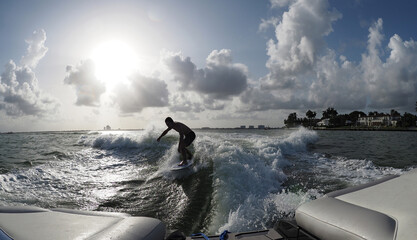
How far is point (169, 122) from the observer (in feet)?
31.7

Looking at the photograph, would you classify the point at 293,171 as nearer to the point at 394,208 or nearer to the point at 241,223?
the point at 241,223

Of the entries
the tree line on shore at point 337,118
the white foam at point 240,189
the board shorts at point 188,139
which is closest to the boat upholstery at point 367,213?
the white foam at point 240,189

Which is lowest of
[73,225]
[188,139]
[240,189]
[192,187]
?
[192,187]

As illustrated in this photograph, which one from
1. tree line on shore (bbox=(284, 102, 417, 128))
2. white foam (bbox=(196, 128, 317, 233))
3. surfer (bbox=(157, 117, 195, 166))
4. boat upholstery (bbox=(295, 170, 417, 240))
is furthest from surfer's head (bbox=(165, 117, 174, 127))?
tree line on shore (bbox=(284, 102, 417, 128))

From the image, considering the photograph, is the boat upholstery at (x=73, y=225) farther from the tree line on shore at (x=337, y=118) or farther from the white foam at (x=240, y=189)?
the tree line on shore at (x=337, y=118)

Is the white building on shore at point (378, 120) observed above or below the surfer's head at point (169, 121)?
above

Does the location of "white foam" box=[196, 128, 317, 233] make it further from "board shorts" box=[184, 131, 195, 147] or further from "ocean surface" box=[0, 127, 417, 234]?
"board shorts" box=[184, 131, 195, 147]

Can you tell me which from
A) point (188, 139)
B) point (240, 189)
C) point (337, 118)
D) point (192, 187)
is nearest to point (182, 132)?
point (188, 139)

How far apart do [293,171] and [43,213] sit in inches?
362

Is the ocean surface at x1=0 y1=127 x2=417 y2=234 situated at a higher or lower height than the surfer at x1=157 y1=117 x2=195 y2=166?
lower

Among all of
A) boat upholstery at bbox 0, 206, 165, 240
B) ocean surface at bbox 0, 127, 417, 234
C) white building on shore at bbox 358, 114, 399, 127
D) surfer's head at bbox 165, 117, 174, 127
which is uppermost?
white building on shore at bbox 358, 114, 399, 127

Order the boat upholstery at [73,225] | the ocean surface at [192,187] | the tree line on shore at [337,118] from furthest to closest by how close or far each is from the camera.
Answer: the tree line on shore at [337,118] → the ocean surface at [192,187] → the boat upholstery at [73,225]

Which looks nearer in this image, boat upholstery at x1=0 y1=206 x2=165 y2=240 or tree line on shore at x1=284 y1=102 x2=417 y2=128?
boat upholstery at x1=0 y1=206 x2=165 y2=240

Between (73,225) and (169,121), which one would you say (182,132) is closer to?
(169,121)
